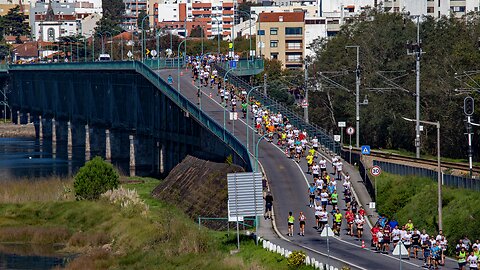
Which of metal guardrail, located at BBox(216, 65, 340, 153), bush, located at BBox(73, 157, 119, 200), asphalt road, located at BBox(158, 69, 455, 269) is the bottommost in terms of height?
bush, located at BBox(73, 157, 119, 200)

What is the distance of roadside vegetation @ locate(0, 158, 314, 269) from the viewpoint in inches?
2825

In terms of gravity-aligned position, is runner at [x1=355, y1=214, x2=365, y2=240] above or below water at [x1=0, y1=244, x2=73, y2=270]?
above

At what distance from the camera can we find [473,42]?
12300cm

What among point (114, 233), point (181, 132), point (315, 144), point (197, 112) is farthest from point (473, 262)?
point (181, 132)

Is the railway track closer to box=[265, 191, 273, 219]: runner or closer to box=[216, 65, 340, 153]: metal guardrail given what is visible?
box=[216, 65, 340, 153]: metal guardrail

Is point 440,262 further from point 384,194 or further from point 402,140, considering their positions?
point 402,140

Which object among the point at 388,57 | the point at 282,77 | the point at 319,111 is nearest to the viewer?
the point at 388,57

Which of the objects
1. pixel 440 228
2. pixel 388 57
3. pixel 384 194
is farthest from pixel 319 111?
pixel 440 228

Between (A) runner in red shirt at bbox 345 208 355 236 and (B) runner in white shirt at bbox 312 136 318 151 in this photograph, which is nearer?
(A) runner in red shirt at bbox 345 208 355 236

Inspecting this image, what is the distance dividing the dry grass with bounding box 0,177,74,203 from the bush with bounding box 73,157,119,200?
1.91 metres

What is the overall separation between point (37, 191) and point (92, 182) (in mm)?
8368

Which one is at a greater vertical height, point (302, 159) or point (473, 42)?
point (473, 42)

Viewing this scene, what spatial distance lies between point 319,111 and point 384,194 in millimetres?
71841

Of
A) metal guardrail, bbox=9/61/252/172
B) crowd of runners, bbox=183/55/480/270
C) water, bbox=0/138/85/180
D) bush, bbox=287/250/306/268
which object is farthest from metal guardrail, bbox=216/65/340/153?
bush, bbox=287/250/306/268
